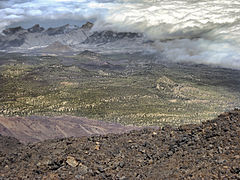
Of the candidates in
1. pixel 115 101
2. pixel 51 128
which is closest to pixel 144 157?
pixel 51 128

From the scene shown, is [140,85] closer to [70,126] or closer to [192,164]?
[70,126]

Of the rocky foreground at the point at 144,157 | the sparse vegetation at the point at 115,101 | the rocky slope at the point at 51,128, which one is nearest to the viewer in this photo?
the rocky foreground at the point at 144,157

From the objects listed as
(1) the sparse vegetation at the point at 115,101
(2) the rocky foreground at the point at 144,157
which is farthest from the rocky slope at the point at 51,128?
(2) the rocky foreground at the point at 144,157

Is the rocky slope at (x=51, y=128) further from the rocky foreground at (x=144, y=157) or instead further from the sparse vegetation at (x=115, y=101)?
the rocky foreground at (x=144, y=157)

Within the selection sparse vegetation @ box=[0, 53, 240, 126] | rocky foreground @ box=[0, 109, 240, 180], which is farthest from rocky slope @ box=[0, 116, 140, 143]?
rocky foreground @ box=[0, 109, 240, 180]

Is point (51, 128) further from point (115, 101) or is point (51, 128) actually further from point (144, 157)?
point (115, 101)

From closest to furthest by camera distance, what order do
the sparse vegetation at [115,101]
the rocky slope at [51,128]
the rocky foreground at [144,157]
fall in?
A: 1. the rocky foreground at [144,157]
2. the rocky slope at [51,128]
3. the sparse vegetation at [115,101]

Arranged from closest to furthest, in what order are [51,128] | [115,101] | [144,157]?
1. [144,157]
2. [51,128]
3. [115,101]

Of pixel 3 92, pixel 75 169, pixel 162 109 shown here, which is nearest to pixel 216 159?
pixel 75 169
